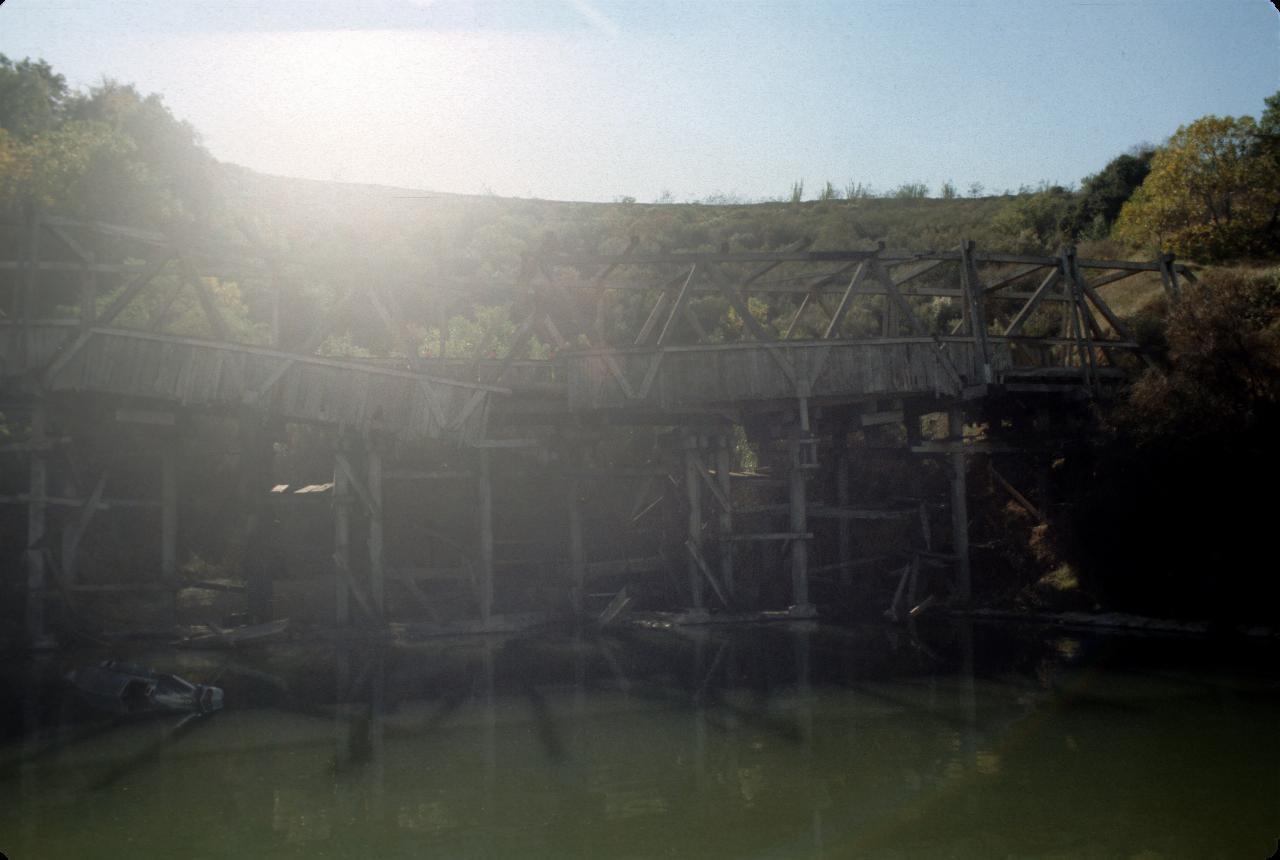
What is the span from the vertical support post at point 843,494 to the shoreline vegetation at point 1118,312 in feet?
8.59

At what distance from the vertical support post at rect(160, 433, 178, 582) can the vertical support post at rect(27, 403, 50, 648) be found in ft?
6.00

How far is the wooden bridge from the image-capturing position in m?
18.6

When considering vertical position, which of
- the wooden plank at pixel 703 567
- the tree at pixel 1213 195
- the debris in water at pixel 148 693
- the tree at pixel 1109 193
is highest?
the tree at pixel 1109 193

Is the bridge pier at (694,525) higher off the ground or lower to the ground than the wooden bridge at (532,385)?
lower

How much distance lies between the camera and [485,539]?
68.7ft

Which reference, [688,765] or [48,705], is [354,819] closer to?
[688,765]

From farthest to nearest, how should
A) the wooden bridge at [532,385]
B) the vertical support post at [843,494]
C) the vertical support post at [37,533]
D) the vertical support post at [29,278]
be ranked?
the vertical support post at [843,494] < the vertical support post at [37,533] < the wooden bridge at [532,385] < the vertical support post at [29,278]

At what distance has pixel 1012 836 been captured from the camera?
31.7ft

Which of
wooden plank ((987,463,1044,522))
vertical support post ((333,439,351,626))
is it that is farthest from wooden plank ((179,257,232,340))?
wooden plank ((987,463,1044,522))

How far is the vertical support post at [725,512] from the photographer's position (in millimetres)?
22469

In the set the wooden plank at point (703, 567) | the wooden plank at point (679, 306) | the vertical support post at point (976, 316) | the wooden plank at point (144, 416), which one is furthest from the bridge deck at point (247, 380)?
the vertical support post at point (976, 316)

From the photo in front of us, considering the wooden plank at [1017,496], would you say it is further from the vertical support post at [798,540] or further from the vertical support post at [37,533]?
the vertical support post at [37,533]

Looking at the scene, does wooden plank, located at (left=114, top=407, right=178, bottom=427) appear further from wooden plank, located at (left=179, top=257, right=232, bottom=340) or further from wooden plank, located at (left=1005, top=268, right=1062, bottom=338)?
wooden plank, located at (left=1005, top=268, right=1062, bottom=338)

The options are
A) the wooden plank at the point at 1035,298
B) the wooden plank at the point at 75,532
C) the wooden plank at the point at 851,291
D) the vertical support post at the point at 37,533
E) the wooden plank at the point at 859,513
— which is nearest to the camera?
the vertical support post at the point at 37,533
